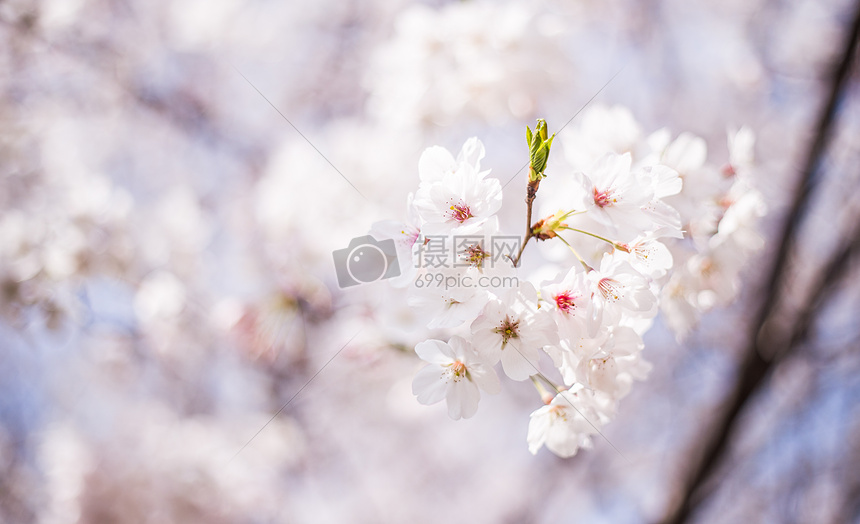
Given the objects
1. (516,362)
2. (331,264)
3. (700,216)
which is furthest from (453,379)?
(331,264)

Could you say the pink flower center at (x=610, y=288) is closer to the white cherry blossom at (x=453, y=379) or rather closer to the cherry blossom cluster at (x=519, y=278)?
the cherry blossom cluster at (x=519, y=278)

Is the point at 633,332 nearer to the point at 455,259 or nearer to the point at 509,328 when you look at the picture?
the point at 509,328

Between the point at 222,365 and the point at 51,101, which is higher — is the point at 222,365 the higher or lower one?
the lower one

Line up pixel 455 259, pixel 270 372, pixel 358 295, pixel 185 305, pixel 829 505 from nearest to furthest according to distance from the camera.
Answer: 1. pixel 455 259
2. pixel 358 295
3. pixel 185 305
4. pixel 270 372
5. pixel 829 505

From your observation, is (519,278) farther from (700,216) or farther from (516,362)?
(700,216)

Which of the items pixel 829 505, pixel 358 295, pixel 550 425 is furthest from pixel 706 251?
pixel 829 505

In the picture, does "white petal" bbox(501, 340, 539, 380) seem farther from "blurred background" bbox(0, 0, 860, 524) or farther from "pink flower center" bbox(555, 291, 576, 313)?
"blurred background" bbox(0, 0, 860, 524)
